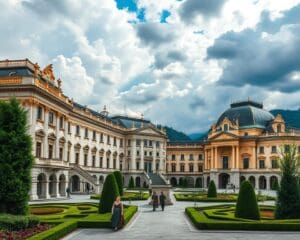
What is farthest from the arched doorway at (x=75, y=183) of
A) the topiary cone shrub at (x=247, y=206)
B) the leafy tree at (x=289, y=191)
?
the leafy tree at (x=289, y=191)

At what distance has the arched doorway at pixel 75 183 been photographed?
2746 inches

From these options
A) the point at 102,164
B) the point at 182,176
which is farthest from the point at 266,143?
the point at 102,164

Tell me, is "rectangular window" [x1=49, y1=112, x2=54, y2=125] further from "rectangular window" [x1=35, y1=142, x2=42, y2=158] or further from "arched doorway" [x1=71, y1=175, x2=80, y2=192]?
"arched doorway" [x1=71, y1=175, x2=80, y2=192]

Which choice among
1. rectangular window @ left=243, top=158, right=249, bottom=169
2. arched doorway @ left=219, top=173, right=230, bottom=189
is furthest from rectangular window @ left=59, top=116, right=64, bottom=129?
rectangular window @ left=243, top=158, right=249, bottom=169

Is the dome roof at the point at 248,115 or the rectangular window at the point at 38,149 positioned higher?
the dome roof at the point at 248,115

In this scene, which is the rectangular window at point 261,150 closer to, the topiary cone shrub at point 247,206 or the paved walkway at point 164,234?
the topiary cone shrub at point 247,206

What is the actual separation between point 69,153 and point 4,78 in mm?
22838

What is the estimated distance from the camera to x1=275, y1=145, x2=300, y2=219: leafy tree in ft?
91.5

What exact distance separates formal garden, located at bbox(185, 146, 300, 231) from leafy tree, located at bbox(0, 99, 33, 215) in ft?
35.8

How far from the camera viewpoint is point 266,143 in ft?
319

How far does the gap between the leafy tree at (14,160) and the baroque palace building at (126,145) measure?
22388 mm

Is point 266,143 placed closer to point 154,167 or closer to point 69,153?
point 154,167

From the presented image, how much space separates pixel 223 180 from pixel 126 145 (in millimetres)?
26324

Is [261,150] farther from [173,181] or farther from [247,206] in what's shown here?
[247,206]
